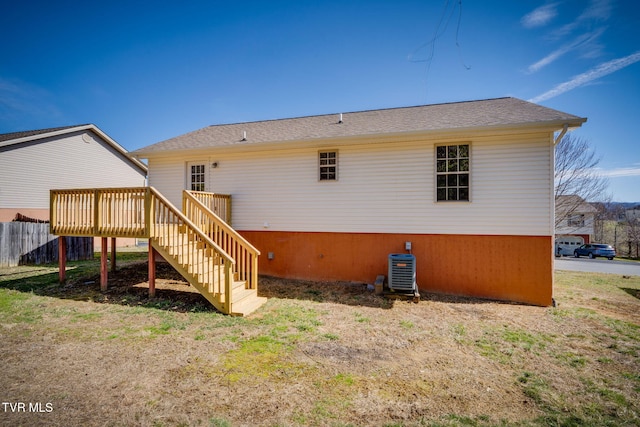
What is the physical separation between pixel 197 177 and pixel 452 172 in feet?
28.8

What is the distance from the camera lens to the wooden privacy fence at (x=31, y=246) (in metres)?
11.0

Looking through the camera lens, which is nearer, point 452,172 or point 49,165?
point 452,172

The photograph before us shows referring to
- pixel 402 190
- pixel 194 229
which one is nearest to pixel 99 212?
pixel 194 229

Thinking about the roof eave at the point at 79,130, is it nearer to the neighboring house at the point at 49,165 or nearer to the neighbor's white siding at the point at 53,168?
the neighboring house at the point at 49,165

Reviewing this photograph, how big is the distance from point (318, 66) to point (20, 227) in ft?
47.7

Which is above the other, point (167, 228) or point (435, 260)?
point (167, 228)

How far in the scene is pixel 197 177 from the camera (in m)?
10.1

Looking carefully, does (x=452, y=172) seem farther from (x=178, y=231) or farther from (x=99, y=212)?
(x=99, y=212)

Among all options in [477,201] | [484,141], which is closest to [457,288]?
[477,201]

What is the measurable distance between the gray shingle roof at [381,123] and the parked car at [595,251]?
25.8 meters

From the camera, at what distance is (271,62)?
1188 centimetres

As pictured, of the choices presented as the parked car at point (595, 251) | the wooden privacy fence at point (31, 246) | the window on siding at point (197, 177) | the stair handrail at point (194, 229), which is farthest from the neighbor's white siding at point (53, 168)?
the parked car at point (595, 251)

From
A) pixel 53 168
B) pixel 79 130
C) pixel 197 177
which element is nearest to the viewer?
pixel 197 177

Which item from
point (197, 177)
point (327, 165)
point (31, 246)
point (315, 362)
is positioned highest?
point (327, 165)
